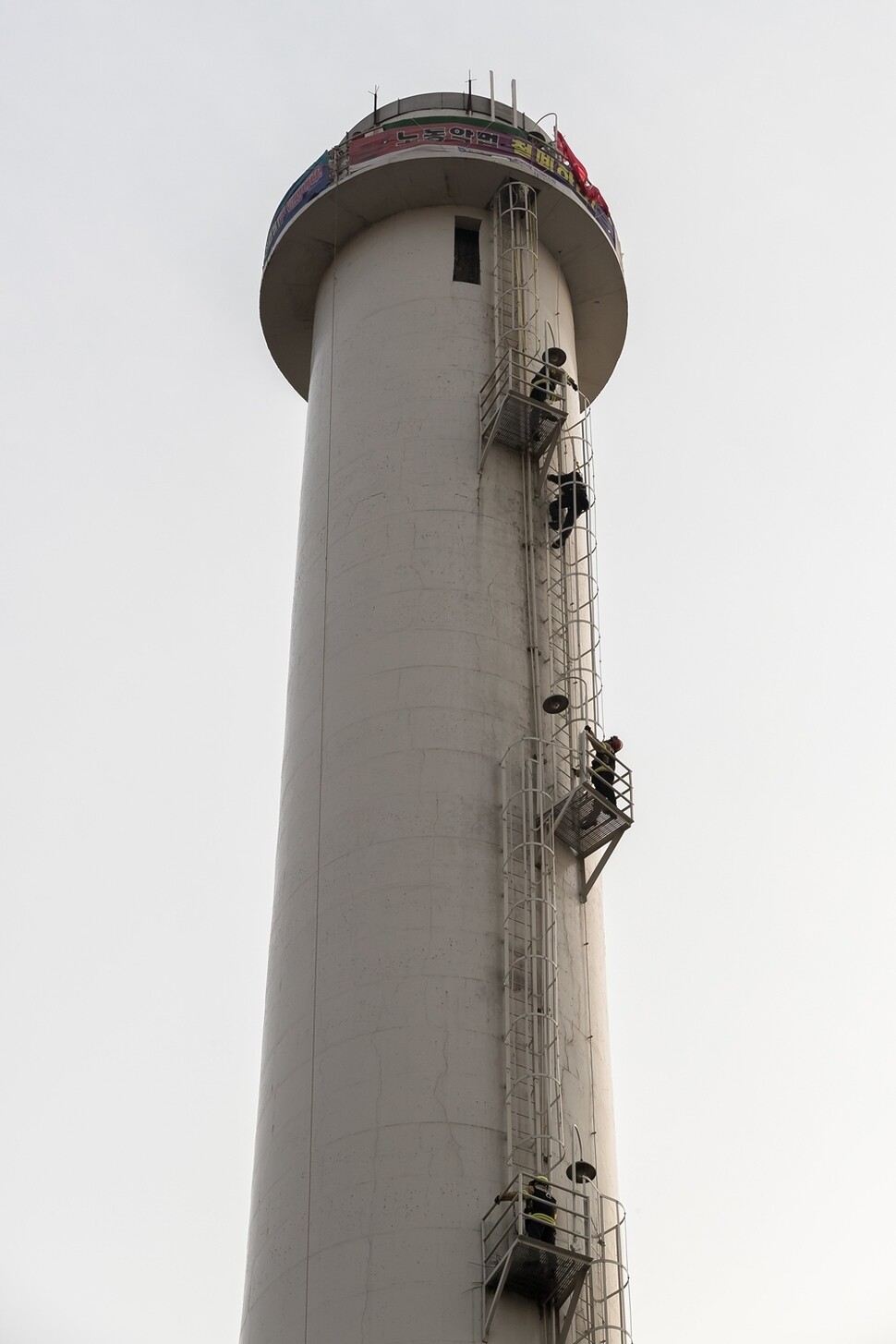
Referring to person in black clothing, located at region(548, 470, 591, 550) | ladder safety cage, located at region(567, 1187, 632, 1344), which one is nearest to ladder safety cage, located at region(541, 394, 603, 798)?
person in black clothing, located at region(548, 470, 591, 550)

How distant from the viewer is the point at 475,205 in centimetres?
4134

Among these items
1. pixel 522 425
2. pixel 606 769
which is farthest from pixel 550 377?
pixel 606 769

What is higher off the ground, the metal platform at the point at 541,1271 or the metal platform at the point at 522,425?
the metal platform at the point at 522,425

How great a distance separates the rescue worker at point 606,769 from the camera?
33.3m

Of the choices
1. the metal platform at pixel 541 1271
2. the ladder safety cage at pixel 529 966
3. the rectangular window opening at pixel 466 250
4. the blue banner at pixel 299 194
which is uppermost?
the blue banner at pixel 299 194

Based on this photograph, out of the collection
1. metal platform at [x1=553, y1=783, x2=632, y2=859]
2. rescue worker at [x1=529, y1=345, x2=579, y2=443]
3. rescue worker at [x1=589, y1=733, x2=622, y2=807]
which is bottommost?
metal platform at [x1=553, y1=783, x2=632, y2=859]

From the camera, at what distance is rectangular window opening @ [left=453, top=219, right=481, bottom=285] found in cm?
4003

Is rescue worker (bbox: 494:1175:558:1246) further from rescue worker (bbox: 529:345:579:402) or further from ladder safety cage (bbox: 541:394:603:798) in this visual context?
rescue worker (bbox: 529:345:579:402)

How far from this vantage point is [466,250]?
133ft

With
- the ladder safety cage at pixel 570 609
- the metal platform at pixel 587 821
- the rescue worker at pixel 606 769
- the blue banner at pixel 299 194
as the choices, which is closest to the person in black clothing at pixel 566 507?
the ladder safety cage at pixel 570 609

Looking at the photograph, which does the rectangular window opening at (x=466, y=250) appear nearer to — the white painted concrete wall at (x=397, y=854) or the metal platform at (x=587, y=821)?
the white painted concrete wall at (x=397, y=854)

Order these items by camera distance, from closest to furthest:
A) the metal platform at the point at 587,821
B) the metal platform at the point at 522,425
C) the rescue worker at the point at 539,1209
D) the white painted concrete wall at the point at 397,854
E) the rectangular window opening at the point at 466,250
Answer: the rescue worker at the point at 539,1209 < the white painted concrete wall at the point at 397,854 < the metal platform at the point at 587,821 < the metal platform at the point at 522,425 < the rectangular window opening at the point at 466,250

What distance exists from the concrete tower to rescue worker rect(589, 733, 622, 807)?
0.07 metres

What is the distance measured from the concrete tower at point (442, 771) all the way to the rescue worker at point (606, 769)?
0.24 feet
